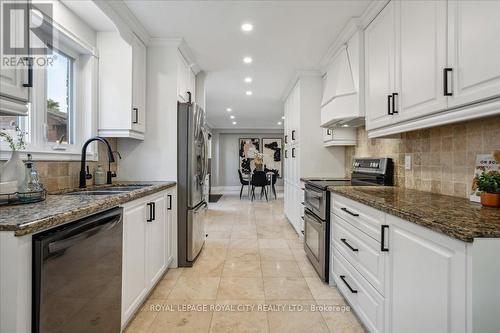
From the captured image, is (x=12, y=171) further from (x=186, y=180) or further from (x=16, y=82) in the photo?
(x=186, y=180)

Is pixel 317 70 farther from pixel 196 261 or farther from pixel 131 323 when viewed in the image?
pixel 131 323

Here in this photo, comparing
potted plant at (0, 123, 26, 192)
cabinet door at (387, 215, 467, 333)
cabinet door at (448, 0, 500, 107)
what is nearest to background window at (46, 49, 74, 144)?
Answer: potted plant at (0, 123, 26, 192)

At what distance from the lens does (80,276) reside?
127cm

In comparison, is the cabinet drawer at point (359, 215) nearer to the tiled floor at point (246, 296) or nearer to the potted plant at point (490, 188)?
the potted plant at point (490, 188)

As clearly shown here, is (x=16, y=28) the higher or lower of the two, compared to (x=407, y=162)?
A: higher

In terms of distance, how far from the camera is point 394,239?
1.42 meters

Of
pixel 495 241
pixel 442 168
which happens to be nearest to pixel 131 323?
pixel 495 241

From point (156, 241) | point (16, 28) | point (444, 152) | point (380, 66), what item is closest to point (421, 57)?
point (380, 66)

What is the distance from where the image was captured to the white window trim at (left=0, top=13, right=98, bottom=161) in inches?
74.8

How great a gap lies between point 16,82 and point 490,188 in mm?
2262

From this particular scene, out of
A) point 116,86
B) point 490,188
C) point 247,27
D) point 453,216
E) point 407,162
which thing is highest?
point 247,27

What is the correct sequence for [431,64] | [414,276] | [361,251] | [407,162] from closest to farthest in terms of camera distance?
A: 1. [414,276]
2. [431,64]
3. [361,251]
4. [407,162]

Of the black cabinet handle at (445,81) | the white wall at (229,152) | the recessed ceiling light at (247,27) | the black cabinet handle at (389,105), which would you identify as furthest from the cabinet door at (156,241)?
the white wall at (229,152)

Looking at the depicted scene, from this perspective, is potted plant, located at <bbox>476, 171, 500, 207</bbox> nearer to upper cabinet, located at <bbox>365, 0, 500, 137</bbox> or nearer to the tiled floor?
upper cabinet, located at <bbox>365, 0, 500, 137</bbox>
